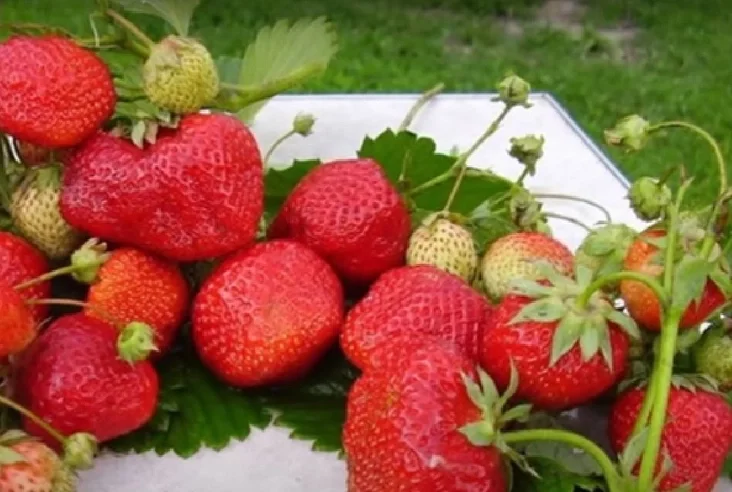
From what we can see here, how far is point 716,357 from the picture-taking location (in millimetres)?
818

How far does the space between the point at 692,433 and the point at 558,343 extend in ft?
0.34

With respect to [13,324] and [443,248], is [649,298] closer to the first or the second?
[443,248]

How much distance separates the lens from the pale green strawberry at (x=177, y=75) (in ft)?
2.78

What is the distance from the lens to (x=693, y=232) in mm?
802

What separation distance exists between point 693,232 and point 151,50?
1.20 ft

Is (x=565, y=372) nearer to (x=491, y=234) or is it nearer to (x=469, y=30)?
(x=491, y=234)

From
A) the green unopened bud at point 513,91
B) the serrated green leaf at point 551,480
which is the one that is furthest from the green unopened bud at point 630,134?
the serrated green leaf at point 551,480

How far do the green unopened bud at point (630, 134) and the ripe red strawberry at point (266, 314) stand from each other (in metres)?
0.20

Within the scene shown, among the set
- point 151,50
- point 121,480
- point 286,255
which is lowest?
point 121,480

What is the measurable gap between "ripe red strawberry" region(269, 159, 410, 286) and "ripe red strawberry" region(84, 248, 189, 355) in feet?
0.30

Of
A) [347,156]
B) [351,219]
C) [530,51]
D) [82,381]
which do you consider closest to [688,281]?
[351,219]

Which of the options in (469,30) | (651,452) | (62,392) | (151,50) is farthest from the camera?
(469,30)

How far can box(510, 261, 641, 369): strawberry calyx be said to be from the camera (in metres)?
0.74

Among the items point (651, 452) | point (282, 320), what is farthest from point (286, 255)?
point (651, 452)
